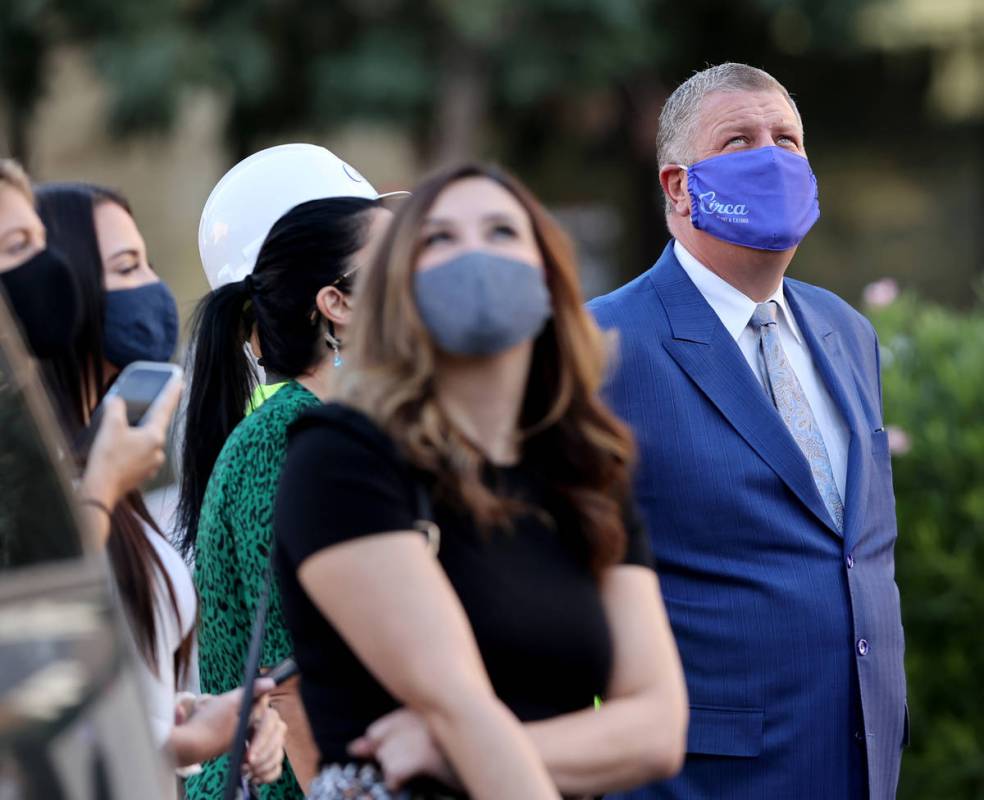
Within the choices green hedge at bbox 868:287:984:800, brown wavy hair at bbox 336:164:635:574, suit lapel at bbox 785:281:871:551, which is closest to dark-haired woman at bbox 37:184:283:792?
brown wavy hair at bbox 336:164:635:574

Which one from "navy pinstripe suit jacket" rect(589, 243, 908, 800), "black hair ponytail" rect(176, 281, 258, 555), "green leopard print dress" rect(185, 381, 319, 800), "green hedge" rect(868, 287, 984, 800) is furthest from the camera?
"green hedge" rect(868, 287, 984, 800)

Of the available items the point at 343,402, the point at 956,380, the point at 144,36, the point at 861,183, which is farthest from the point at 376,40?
Result: the point at 343,402

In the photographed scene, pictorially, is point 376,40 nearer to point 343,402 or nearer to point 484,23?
point 484,23

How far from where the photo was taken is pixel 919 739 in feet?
17.0

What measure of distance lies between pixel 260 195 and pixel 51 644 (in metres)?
1.62

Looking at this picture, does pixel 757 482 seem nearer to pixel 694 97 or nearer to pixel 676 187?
pixel 676 187

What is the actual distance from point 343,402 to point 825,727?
1.43m

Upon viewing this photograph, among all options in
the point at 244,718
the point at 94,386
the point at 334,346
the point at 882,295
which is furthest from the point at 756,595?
the point at 882,295

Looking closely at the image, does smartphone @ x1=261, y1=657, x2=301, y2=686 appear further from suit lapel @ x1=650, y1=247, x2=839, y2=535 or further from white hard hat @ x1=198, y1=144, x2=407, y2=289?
suit lapel @ x1=650, y1=247, x2=839, y2=535

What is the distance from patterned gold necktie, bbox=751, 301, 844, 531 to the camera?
3.24 metres

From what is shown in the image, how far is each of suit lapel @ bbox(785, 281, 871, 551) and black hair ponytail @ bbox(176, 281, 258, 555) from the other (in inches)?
47.4

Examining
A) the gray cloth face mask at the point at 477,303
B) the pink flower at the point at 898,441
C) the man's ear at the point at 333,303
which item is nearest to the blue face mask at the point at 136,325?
the man's ear at the point at 333,303

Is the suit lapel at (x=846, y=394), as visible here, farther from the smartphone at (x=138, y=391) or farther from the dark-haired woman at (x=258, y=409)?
the smartphone at (x=138, y=391)

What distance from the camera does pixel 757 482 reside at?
123 inches
